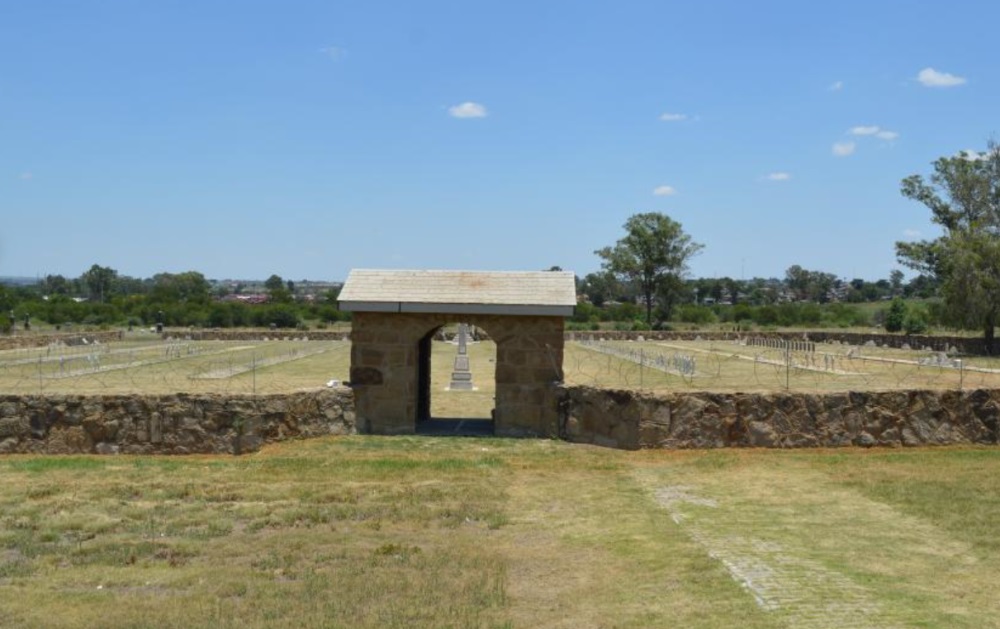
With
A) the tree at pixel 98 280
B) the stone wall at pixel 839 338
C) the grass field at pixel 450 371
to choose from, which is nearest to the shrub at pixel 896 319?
the stone wall at pixel 839 338

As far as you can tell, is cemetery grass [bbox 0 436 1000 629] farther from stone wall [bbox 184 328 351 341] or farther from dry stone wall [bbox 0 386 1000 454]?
stone wall [bbox 184 328 351 341]

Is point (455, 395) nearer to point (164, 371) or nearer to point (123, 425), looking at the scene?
point (164, 371)

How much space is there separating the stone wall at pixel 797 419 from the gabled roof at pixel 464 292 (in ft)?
6.29


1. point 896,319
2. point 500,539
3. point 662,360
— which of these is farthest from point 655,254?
point 500,539

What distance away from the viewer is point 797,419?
15.6 meters

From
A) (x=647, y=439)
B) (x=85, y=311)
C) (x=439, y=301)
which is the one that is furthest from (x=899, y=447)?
(x=85, y=311)

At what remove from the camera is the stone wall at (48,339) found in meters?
40.3

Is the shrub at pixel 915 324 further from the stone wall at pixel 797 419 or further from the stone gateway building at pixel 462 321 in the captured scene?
the stone gateway building at pixel 462 321

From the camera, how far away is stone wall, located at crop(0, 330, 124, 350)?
40.3m

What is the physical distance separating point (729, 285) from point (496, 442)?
406 feet

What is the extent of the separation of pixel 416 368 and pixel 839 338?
1757 inches

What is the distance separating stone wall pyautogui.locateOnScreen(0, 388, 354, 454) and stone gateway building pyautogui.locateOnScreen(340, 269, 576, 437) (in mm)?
2538

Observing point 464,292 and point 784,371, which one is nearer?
point 464,292

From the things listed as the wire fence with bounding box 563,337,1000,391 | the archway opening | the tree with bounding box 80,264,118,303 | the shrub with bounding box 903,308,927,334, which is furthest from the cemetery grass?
the tree with bounding box 80,264,118,303
